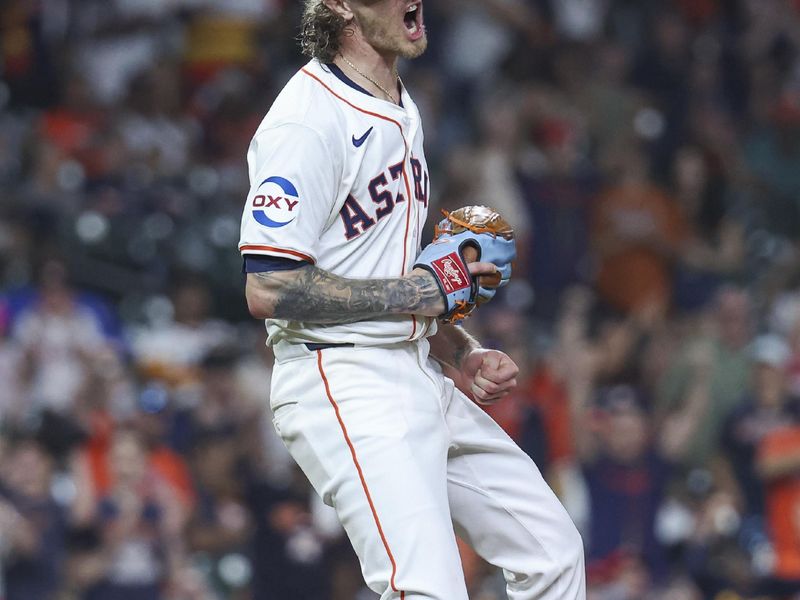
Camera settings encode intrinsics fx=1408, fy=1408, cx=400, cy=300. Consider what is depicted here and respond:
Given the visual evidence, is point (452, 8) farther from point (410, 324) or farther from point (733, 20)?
point (410, 324)

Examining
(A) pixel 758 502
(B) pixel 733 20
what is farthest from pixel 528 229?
(B) pixel 733 20

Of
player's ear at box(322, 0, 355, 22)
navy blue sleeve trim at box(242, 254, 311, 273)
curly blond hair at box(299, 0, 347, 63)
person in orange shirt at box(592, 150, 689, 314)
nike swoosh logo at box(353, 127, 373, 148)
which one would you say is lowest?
person in orange shirt at box(592, 150, 689, 314)

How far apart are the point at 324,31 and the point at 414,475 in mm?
1190

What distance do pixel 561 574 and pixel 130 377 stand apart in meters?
4.41

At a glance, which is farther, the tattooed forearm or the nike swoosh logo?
the nike swoosh logo

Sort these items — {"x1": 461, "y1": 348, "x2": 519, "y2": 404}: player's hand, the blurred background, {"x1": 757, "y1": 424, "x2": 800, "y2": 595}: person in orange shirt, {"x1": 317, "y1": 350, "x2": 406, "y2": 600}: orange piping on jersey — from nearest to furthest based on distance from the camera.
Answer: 1. {"x1": 317, "y1": 350, "x2": 406, "y2": 600}: orange piping on jersey
2. {"x1": 461, "y1": 348, "x2": 519, "y2": 404}: player's hand
3. {"x1": 757, "y1": 424, "x2": 800, "y2": 595}: person in orange shirt
4. the blurred background

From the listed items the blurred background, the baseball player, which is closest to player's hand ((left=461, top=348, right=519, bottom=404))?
the baseball player

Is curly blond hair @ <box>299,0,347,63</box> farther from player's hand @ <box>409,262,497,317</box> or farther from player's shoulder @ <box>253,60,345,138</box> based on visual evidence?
player's hand @ <box>409,262,497,317</box>

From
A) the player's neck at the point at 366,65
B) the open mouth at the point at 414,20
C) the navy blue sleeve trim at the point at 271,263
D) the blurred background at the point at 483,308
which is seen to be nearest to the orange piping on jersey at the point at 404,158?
the player's neck at the point at 366,65

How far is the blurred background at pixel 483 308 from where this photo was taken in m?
6.60

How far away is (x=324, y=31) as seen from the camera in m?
3.67

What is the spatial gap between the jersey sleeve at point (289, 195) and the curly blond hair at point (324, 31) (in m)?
0.41

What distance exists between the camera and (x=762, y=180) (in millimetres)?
9969

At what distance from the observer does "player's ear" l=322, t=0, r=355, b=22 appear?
3.60m
